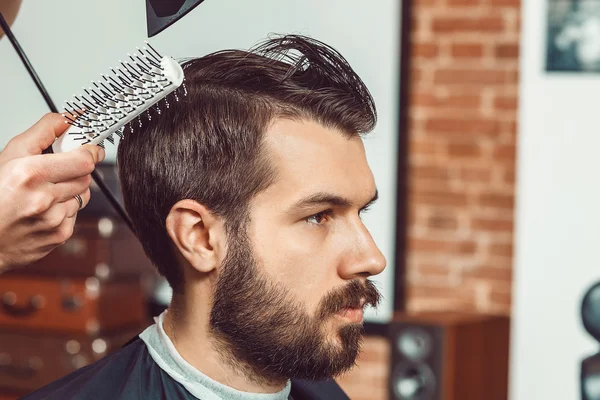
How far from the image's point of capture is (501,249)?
4129 millimetres

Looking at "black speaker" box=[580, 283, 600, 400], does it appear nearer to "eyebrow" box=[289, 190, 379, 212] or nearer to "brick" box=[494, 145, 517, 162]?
"eyebrow" box=[289, 190, 379, 212]

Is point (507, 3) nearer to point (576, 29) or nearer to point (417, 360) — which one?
point (576, 29)

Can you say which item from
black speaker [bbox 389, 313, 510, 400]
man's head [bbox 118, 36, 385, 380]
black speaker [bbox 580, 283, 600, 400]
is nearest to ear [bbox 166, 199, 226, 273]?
man's head [bbox 118, 36, 385, 380]

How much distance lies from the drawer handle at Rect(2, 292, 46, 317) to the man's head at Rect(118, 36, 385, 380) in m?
2.72

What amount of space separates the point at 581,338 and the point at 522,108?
985 millimetres

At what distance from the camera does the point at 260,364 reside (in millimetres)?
1670

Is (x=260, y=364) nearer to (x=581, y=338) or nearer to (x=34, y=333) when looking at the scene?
(x=581, y=338)

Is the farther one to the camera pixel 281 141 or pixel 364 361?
pixel 364 361

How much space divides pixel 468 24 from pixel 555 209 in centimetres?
99

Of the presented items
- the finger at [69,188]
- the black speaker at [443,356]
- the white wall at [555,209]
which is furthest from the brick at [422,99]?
the finger at [69,188]

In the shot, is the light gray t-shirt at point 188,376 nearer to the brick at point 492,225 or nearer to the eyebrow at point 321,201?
the eyebrow at point 321,201

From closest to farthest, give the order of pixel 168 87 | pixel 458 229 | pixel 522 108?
pixel 168 87, pixel 522 108, pixel 458 229

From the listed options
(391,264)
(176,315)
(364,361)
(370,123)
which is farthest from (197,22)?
(364,361)

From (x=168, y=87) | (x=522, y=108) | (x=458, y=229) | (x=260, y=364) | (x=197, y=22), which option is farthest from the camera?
(x=458, y=229)
